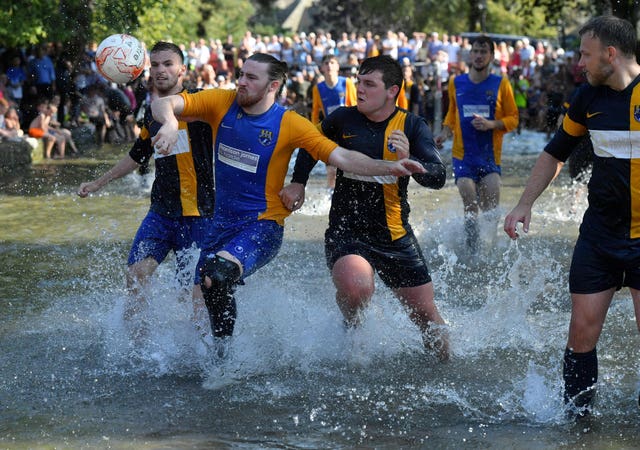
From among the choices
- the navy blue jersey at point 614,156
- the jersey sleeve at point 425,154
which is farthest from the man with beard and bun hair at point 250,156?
the navy blue jersey at point 614,156

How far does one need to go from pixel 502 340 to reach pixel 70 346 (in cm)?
281

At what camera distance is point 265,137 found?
5.72m

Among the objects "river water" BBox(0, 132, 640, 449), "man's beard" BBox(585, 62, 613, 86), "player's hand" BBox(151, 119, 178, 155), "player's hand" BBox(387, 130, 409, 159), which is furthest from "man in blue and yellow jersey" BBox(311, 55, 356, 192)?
"man's beard" BBox(585, 62, 613, 86)

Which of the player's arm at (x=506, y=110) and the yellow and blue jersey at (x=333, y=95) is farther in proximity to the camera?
the yellow and blue jersey at (x=333, y=95)

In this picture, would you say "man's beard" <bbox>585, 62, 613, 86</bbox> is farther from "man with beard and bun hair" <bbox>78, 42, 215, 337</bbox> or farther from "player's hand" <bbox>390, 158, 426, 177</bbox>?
"man with beard and bun hair" <bbox>78, 42, 215, 337</bbox>

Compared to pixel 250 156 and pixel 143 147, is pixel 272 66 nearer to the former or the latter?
pixel 250 156

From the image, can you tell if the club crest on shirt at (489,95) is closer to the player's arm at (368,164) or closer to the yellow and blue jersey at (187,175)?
the yellow and blue jersey at (187,175)

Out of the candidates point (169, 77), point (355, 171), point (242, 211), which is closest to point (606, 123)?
point (355, 171)

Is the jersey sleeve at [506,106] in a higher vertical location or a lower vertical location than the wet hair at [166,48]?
A: lower

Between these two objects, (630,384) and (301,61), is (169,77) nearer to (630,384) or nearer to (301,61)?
(630,384)

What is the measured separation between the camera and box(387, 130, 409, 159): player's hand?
541 centimetres

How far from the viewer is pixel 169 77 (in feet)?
20.4

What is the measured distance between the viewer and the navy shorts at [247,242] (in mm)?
5574

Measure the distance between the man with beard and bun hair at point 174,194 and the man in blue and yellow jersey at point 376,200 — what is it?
73 centimetres
